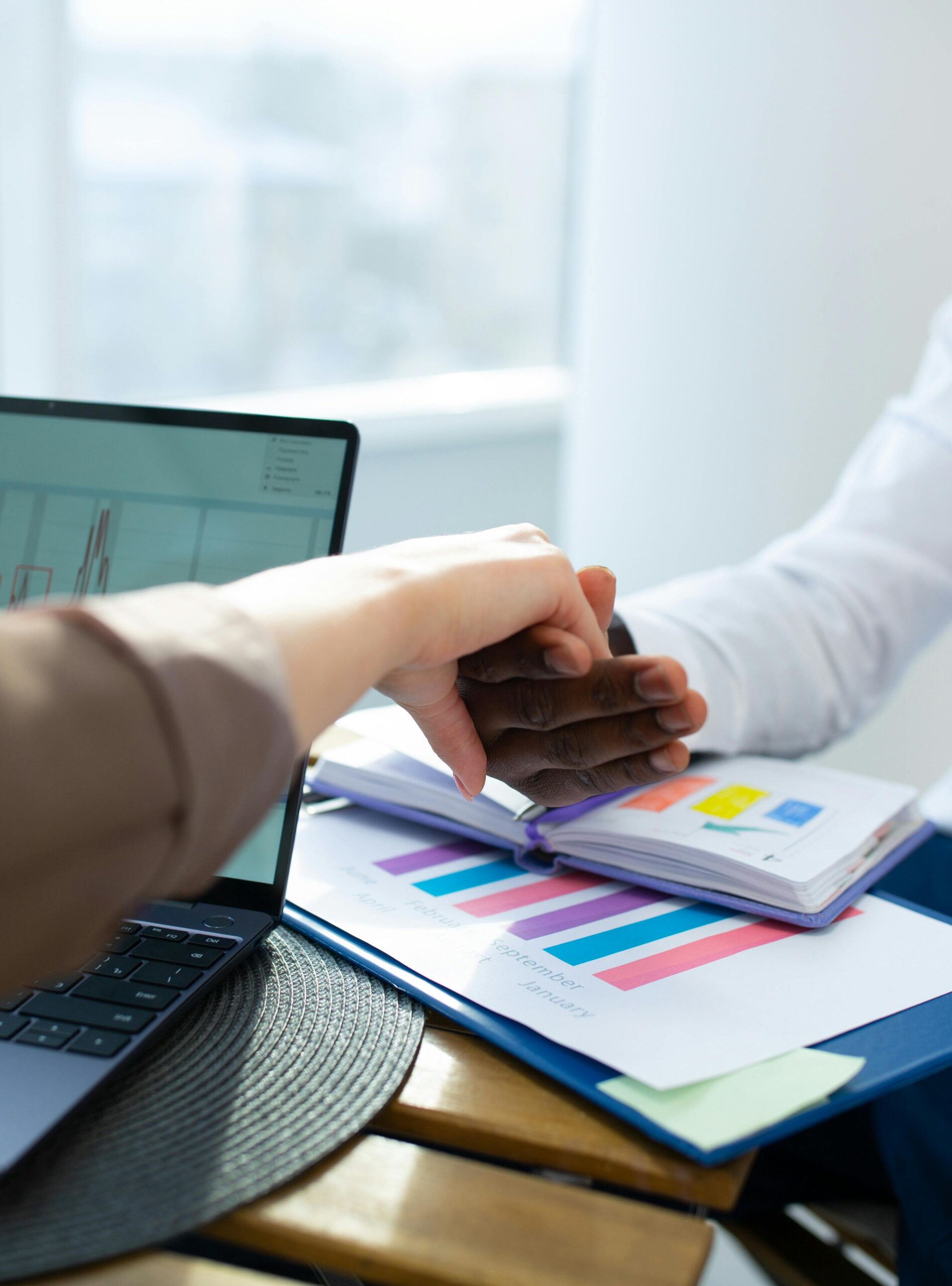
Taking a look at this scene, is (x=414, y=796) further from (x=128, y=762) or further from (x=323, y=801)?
(x=128, y=762)

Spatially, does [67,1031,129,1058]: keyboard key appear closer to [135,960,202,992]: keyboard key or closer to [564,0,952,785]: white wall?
[135,960,202,992]: keyboard key

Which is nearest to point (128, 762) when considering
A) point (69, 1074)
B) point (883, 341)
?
point (69, 1074)

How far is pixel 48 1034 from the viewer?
44 centimetres

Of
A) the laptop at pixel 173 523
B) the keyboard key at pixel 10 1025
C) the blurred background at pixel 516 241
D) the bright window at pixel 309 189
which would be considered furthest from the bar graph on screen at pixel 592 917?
the bright window at pixel 309 189

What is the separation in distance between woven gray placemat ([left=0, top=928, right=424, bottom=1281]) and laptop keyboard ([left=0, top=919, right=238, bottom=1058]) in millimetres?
13

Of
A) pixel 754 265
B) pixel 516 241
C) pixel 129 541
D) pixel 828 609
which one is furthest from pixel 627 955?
pixel 516 241

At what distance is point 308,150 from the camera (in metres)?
2.51

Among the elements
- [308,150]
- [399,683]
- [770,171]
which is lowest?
[399,683]

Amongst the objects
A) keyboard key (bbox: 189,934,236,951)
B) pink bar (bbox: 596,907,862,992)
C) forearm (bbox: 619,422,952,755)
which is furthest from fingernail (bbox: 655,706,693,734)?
forearm (bbox: 619,422,952,755)

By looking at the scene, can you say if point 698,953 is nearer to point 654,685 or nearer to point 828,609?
point 654,685

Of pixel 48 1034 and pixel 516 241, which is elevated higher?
pixel 516 241

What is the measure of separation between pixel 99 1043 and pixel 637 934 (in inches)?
10.0

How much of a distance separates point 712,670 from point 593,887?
1.00 feet

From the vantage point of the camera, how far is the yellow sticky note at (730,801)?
644 millimetres
